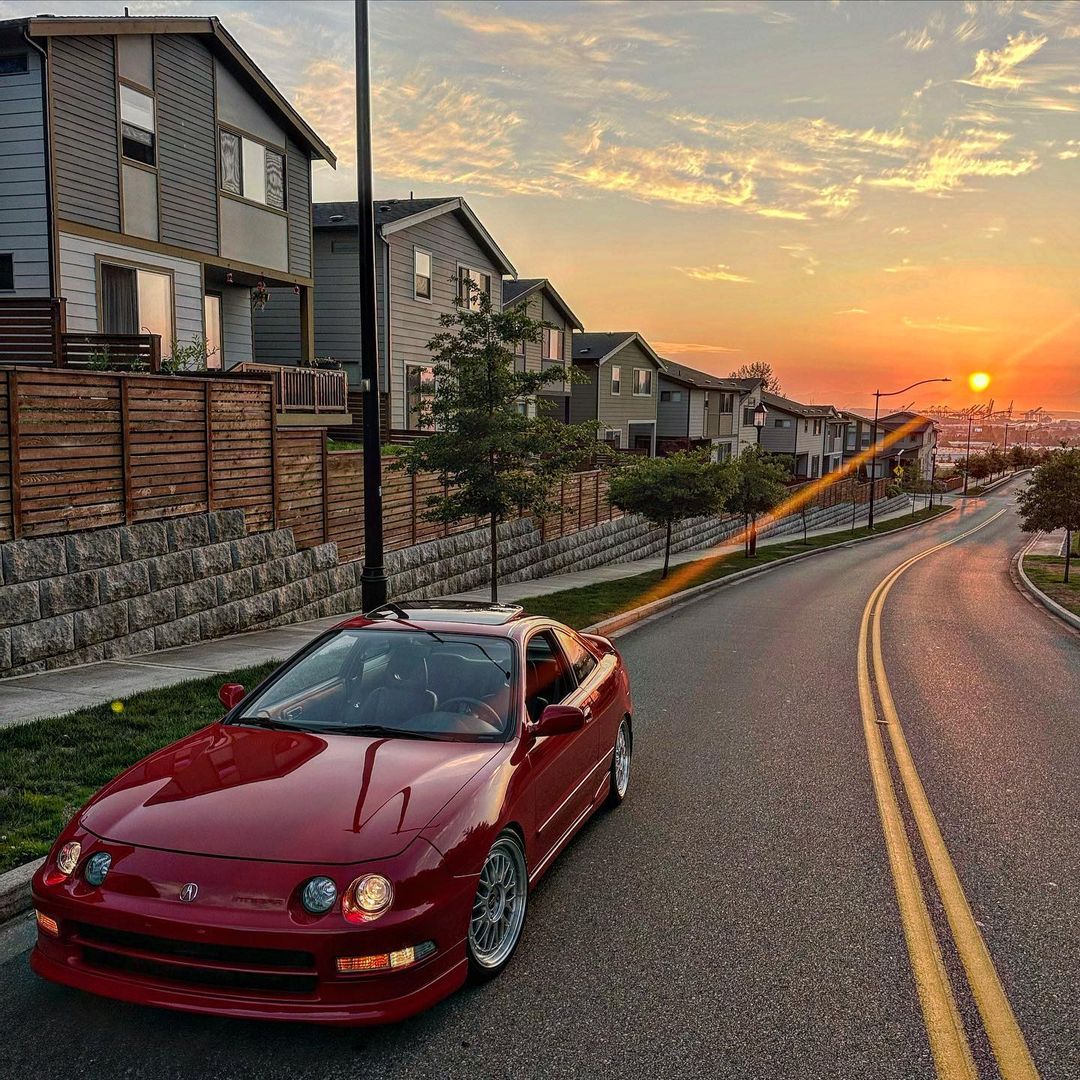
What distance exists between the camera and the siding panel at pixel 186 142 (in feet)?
60.6

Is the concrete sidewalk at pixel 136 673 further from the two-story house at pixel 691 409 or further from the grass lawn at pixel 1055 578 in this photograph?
the two-story house at pixel 691 409

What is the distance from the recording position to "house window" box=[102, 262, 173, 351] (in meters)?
17.7

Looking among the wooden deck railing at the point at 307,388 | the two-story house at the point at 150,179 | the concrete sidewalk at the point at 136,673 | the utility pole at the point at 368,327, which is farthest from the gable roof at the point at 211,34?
the concrete sidewalk at the point at 136,673

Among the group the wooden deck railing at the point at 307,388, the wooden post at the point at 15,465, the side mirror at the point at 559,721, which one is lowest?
the side mirror at the point at 559,721

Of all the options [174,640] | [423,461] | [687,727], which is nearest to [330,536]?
[423,461]

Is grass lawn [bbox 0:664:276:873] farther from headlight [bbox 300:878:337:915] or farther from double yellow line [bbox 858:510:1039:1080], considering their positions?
double yellow line [bbox 858:510:1039:1080]

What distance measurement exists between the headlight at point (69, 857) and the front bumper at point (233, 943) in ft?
0.33

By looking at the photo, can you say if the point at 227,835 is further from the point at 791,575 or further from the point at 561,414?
the point at 561,414

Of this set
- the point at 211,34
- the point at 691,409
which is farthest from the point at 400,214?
the point at 691,409

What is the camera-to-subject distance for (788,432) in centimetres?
8056

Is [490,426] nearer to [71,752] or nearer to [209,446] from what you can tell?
[209,446]

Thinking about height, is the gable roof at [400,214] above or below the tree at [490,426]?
above

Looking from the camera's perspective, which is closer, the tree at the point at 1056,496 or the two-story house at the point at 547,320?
the tree at the point at 1056,496

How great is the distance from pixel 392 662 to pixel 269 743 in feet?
3.14
